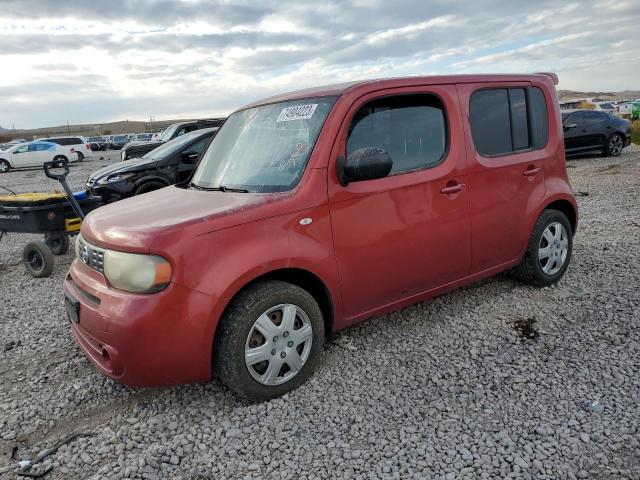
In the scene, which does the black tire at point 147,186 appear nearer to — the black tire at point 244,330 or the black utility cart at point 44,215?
the black utility cart at point 44,215

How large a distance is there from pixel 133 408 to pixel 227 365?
78 cm

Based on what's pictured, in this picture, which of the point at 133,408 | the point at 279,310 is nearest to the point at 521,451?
the point at 279,310

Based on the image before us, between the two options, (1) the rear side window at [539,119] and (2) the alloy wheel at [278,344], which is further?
(1) the rear side window at [539,119]

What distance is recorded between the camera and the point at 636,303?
4219 millimetres

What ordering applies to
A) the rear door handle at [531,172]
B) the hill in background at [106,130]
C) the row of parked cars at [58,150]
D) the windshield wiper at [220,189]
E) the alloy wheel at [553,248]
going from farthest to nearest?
the hill in background at [106,130]
the row of parked cars at [58,150]
the alloy wheel at [553,248]
the rear door handle at [531,172]
the windshield wiper at [220,189]

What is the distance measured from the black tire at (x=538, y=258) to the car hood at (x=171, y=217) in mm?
2518

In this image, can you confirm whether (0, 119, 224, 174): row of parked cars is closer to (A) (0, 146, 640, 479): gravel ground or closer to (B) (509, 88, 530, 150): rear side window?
(A) (0, 146, 640, 479): gravel ground

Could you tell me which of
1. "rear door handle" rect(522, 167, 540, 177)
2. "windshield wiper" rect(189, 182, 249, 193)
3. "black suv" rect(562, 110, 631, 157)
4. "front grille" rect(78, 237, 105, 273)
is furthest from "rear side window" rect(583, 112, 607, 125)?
"front grille" rect(78, 237, 105, 273)

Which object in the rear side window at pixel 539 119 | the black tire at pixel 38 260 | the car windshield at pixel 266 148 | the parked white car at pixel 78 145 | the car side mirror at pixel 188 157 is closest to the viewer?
the car windshield at pixel 266 148

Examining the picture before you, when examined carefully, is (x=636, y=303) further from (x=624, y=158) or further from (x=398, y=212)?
(x=624, y=158)

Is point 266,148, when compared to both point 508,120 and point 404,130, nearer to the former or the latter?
point 404,130

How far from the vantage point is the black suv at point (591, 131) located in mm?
A: 14742

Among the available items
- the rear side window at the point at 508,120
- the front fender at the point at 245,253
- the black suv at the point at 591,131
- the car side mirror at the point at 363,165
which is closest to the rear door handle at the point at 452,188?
the rear side window at the point at 508,120

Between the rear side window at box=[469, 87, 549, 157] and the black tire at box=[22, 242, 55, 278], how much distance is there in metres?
5.23
